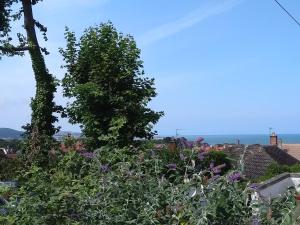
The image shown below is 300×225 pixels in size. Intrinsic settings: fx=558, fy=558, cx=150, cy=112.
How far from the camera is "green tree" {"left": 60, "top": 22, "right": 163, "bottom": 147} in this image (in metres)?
12.2

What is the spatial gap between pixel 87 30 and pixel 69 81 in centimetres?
127

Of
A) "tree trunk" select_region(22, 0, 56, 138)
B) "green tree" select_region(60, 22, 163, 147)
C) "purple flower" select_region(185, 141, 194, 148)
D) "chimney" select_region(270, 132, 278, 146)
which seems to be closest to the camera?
"purple flower" select_region(185, 141, 194, 148)

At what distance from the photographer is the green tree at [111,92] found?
40.0 ft

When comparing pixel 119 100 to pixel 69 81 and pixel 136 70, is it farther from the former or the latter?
pixel 69 81

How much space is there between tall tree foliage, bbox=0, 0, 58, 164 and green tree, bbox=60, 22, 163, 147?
4438 millimetres

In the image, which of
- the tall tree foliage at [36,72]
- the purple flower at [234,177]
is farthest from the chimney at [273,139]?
the purple flower at [234,177]

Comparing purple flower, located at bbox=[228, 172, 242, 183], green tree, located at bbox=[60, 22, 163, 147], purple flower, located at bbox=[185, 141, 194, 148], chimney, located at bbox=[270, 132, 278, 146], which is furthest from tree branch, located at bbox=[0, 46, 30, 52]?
chimney, located at bbox=[270, 132, 278, 146]

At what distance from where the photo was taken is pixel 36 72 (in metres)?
18.8

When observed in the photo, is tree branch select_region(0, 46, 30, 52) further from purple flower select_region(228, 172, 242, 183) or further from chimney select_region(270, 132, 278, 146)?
chimney select_region(270, 132, 278, 146)

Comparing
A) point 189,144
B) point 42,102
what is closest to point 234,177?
point 189,144

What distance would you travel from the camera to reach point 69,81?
43.1 feet

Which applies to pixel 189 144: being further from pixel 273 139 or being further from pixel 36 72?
pixel 273 139

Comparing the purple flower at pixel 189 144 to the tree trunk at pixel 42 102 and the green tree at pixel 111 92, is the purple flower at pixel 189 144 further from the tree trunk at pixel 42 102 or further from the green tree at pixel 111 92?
the tree trunk at pixel 42 102

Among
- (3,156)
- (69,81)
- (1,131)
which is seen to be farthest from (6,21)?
(1,131)
